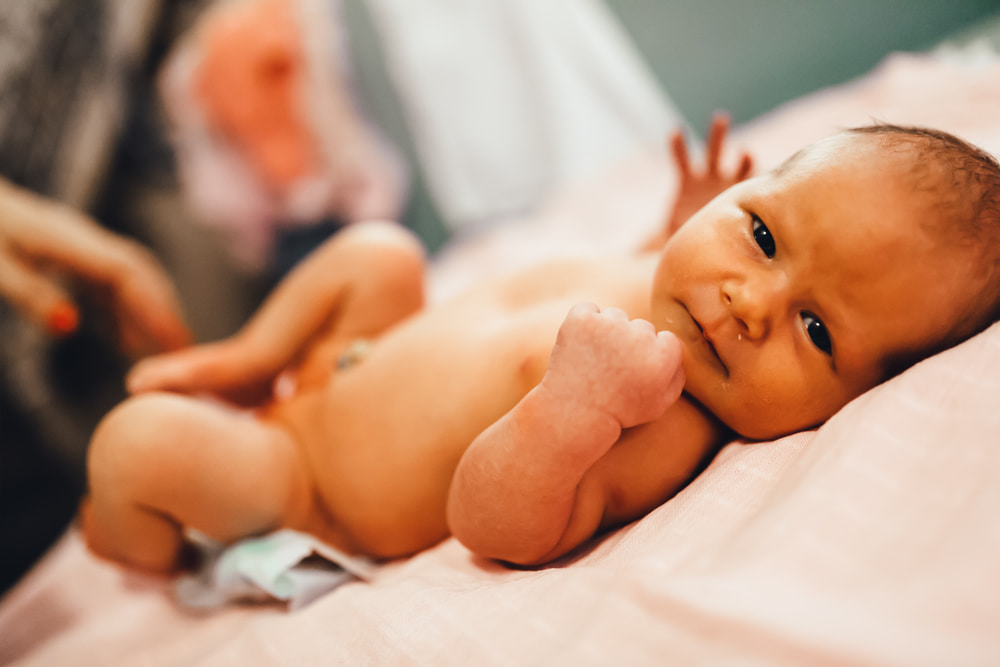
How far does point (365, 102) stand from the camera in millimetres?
1667

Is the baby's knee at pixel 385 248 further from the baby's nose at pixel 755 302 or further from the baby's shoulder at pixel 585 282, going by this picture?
the baby's nose at pixel 755 302

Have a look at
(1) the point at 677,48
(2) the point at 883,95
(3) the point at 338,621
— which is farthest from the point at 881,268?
(1) the point at 677,48

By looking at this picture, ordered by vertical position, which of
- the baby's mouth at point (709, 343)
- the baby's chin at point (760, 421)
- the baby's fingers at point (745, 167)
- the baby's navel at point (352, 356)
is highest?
the baby's navel at point (352, 356)

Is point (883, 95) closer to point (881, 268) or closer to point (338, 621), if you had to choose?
point (881, 268)

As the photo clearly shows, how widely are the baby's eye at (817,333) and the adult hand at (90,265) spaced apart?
102 cm

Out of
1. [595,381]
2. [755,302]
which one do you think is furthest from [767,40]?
[595,381]

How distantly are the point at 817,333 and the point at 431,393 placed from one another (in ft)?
1.39

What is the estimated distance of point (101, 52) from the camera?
55.0 inches

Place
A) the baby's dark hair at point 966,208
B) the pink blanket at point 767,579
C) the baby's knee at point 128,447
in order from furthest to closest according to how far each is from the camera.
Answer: the baby's knee at point 128,447
the baby's dark hair at point 966,208
the pink blanket at point 767,579

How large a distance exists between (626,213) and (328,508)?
871 mm

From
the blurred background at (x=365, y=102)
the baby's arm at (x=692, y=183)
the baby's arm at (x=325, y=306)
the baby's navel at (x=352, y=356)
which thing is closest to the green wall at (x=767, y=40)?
the blurred background at (x=365, y=102)

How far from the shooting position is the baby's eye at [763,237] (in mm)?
608

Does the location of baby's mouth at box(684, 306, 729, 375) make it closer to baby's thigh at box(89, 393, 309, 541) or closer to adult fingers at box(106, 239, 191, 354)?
baby's thigh at box(89, 393, 309, 541)

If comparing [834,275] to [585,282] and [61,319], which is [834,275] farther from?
[61,319]
